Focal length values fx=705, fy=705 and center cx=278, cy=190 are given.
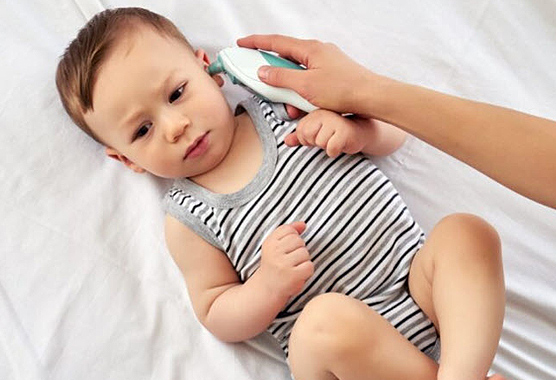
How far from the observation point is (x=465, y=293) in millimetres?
909

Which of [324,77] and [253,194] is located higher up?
[324,77]

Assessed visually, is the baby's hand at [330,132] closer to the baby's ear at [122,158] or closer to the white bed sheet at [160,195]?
the white bed sheet at [160,195]

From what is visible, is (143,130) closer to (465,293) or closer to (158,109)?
(158,109)

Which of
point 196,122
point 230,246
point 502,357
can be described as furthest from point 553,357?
point 196,122

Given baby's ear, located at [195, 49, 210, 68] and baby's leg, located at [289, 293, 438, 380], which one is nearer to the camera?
baby's leg, located at [289, 293, 438, 380]

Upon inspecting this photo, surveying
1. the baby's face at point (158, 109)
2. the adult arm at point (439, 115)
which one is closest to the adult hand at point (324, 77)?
the adult arm at point (439, 115)

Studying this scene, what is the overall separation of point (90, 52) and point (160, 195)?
0.83 ft

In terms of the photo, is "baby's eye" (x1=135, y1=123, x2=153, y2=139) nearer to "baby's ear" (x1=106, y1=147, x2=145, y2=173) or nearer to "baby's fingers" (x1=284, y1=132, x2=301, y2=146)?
"baby's ear" (x1=106, y1=147, x2=145, y2=173)

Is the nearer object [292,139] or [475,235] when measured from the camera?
[475,235]

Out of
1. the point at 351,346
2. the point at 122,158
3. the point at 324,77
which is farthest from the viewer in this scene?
the point at 122,158

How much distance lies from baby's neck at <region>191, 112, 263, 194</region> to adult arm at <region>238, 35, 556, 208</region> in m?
0.11

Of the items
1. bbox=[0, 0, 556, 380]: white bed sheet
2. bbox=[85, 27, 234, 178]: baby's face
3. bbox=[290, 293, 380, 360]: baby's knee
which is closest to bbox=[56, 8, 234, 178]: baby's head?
bbox=[85, 27, 234, 178]: baby's face

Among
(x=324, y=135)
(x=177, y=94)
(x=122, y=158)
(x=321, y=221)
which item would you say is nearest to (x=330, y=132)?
(x=324, y=135)

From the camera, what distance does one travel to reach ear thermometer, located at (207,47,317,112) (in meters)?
1.06
